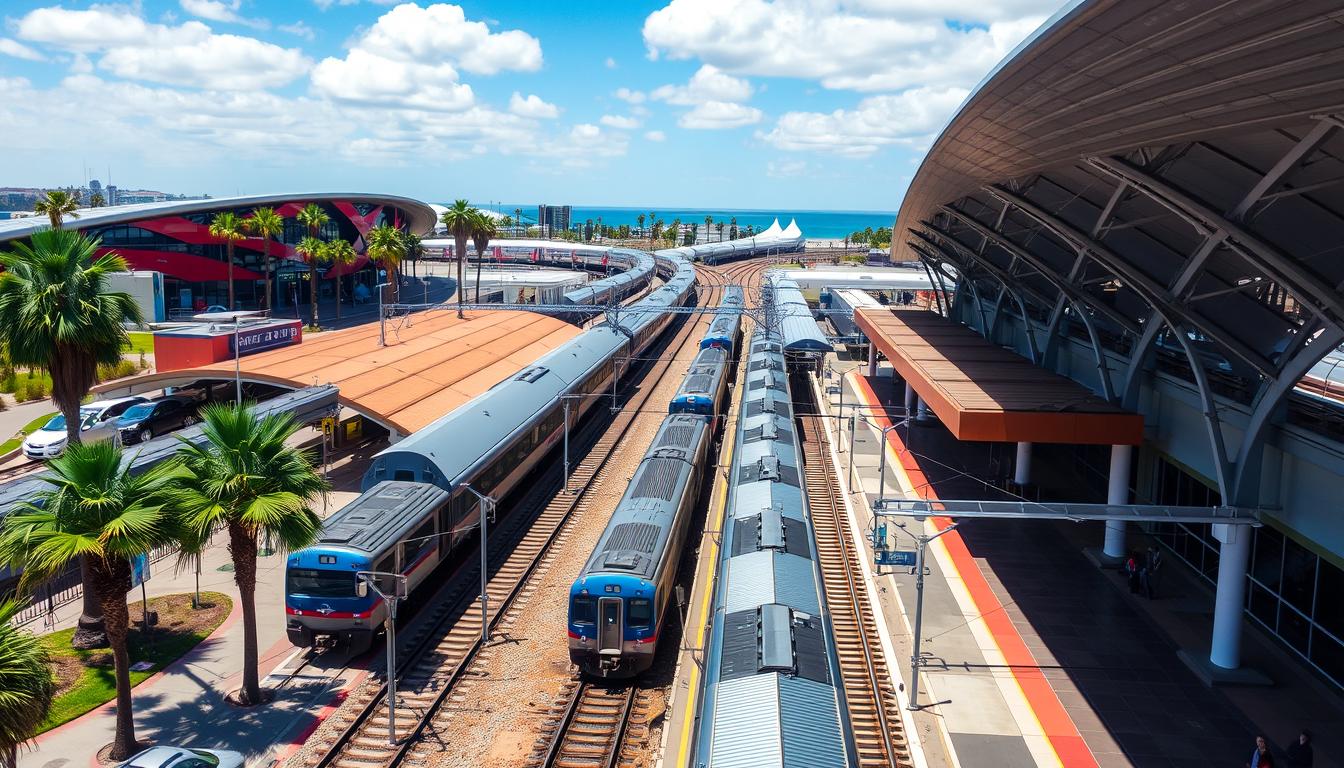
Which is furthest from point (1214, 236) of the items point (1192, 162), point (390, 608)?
point (390, 608)

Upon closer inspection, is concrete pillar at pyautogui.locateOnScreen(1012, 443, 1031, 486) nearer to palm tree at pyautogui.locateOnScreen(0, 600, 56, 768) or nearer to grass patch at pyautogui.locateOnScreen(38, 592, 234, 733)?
grass patch at pyautogui.locateOnScreen(38, 592, 234, 733)

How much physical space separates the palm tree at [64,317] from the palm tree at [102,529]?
5.23m

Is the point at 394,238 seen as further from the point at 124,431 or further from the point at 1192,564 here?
the point at 1192,564

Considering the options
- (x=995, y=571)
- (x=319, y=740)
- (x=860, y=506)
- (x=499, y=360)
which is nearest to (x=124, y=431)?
(x=499, y=360)

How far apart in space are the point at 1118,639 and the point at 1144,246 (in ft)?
41.7

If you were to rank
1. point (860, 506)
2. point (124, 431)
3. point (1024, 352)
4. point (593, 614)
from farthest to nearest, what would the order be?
point (1024, 352)
point (124, 431)
point (860, 506)
point (593, 614)

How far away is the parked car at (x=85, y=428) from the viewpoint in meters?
36.7

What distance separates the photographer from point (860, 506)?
36.6 m

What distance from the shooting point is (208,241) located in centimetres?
7438

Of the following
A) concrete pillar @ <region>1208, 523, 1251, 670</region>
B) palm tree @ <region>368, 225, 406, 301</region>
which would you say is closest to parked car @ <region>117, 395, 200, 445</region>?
palm tree @ <region>368, 225, 406, 301</region>

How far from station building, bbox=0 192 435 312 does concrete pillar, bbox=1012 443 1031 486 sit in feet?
177

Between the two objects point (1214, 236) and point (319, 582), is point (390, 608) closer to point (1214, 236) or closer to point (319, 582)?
point (319, 582)

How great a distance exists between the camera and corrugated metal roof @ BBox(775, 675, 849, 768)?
1387cm

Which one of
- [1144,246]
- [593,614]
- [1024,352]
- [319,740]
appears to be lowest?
[319,740]
